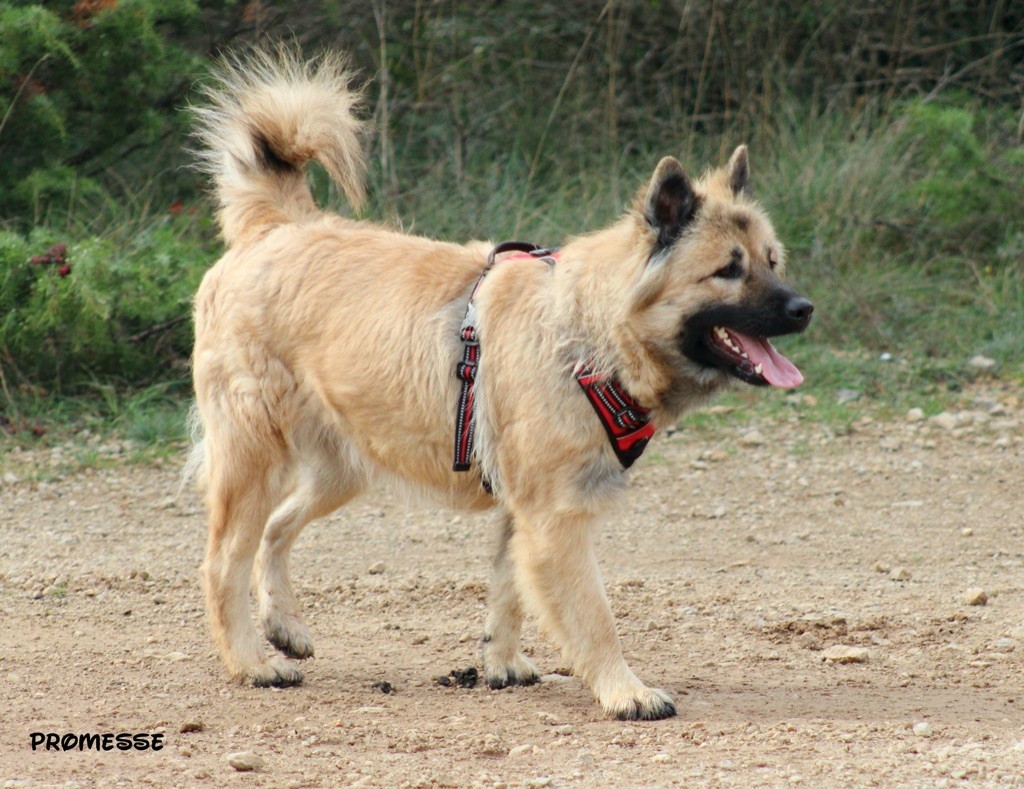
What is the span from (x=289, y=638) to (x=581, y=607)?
1251mm

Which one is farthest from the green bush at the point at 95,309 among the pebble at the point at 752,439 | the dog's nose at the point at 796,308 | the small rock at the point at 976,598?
the small rock at the point at 976,598

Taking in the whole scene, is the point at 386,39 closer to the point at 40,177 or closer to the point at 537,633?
the point at 40,177

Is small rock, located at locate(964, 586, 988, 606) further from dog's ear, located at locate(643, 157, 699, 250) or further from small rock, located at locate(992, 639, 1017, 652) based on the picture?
dog's ear, located at locate(643, 157, 699, 250)

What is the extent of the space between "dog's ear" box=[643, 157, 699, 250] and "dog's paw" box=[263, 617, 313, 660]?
1.97m

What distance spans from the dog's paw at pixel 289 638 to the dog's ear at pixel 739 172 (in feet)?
7.33

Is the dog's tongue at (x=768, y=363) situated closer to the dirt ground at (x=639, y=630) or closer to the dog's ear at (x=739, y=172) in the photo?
the dog's ear at (x=739, y=172)

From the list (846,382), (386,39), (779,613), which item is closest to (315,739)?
(779,613)

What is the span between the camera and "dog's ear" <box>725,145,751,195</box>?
4.49 meters

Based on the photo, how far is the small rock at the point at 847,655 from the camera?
184 inches

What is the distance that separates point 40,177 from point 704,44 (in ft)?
18.2

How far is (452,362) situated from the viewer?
4.43m

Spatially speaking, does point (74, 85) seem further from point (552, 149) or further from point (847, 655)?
point (847, 655)

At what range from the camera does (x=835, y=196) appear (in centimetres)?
979

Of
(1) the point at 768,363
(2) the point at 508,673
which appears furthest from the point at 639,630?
(1) the point at 768,363
